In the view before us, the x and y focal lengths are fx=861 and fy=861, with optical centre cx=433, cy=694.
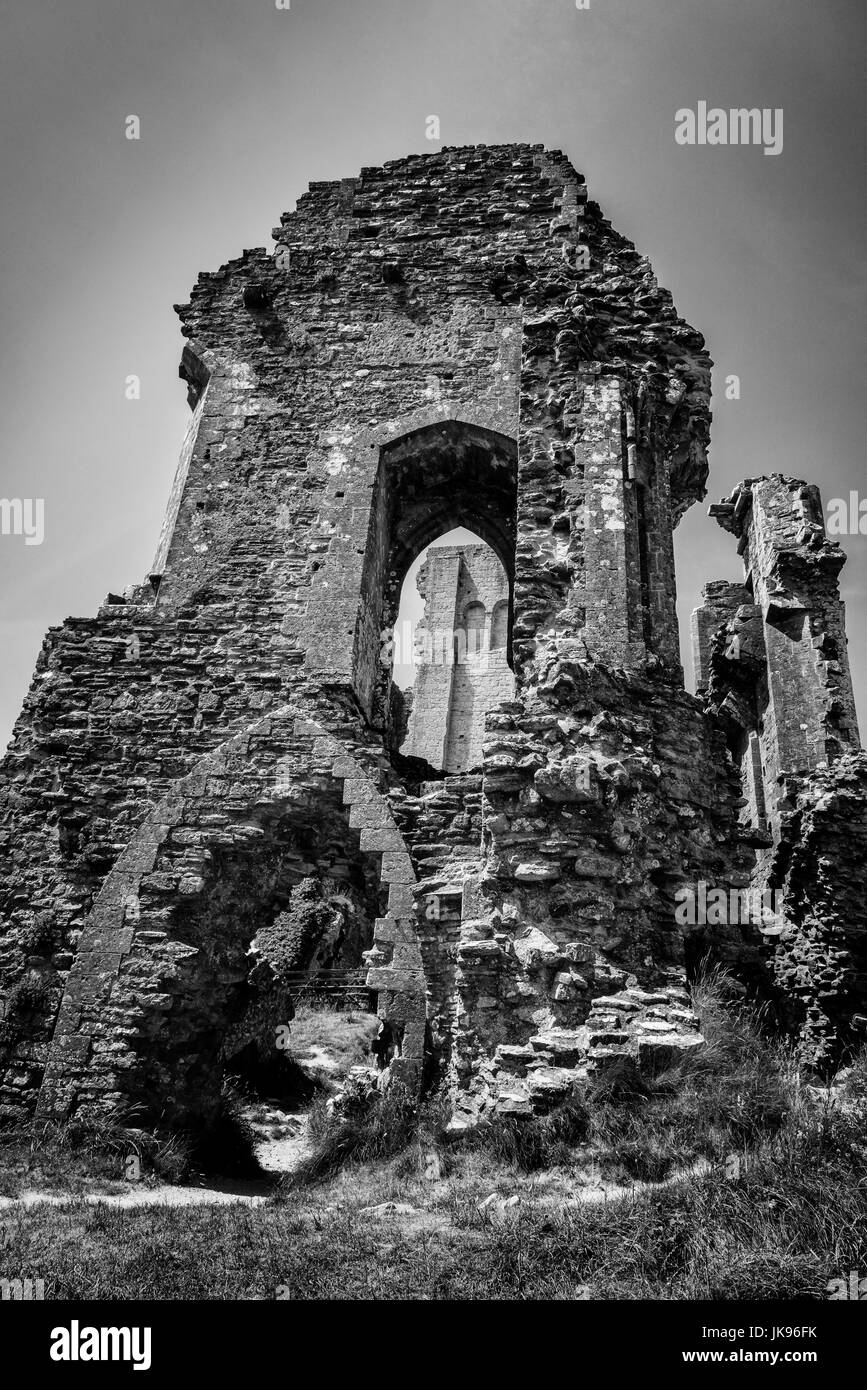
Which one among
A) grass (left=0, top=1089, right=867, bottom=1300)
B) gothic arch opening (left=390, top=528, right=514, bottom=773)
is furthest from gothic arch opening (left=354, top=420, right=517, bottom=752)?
gothic arch opening (left=390, top=528, right=514, bottom=773)

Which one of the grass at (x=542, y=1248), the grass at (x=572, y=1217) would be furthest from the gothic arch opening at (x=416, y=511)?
the grass at (x=542, y=1248)

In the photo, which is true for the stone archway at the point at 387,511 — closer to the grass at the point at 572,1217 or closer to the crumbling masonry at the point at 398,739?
the crumbling masonry at the point at 398,739

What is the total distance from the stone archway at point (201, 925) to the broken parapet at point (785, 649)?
6.26 meters

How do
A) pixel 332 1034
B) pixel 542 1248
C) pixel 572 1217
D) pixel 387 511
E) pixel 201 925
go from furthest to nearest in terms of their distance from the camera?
pixel 332 1034
pixel 387 511
pixel 201 925
pixel 572 1217
pixel 542 1248

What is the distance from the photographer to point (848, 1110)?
433 cm

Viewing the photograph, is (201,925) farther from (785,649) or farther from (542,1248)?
(785,649)

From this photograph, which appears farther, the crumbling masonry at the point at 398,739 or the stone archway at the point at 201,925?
the stone archway at the point at 201,925

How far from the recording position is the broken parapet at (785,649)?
1195 centimetres

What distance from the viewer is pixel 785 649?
12.5m

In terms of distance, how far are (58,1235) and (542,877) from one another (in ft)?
Result: 11.2

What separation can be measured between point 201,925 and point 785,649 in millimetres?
9130

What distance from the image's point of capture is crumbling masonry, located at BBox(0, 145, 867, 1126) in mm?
6031

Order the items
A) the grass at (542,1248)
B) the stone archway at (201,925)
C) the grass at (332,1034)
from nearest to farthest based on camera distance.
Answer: the grass at (542,1248), the stone archway at (201,925), the grass at (332,1034)

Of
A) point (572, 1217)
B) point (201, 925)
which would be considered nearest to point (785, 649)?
point (201, 925)
